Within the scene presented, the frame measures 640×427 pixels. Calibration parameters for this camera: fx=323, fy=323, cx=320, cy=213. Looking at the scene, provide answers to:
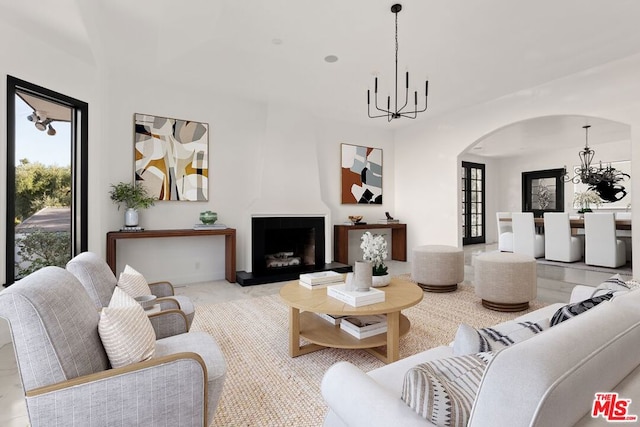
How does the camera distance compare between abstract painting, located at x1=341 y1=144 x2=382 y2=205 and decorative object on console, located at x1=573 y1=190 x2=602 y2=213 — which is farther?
decorative object on console, located at x1=573 y1=190 x2=602 y2=213

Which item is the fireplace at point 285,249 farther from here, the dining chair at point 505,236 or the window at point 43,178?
the dining chair at point 505,236

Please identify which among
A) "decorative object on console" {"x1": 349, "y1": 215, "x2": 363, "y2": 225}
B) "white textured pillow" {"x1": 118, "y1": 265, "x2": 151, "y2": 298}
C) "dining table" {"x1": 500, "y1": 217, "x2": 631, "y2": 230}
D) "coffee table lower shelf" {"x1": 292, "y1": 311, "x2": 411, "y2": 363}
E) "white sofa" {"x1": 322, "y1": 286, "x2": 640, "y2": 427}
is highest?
"decorative object on console" {"x1": 349, "y1": 215, "x2": 363, "y2": 225}

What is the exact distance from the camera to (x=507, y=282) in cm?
321

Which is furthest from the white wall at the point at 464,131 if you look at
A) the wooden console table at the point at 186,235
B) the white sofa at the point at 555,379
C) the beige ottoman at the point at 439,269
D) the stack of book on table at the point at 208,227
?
the white sofa at the point at 555,379

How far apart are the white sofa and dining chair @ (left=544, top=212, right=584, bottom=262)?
20.3ft

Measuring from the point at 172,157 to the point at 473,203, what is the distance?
26.7 feet

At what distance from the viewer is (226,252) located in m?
4.81

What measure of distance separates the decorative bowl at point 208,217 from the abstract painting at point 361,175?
2.50 m

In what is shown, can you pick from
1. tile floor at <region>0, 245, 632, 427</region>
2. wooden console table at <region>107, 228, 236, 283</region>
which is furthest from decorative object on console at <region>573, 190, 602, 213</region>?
wooden console table at <region>107, 228, 236, 283</region>

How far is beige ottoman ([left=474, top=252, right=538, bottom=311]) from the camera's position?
320cm

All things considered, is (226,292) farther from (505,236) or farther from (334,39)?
(505,236)

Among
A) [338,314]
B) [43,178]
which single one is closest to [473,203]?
[338,314]

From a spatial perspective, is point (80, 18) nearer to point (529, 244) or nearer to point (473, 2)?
point (473, 2)

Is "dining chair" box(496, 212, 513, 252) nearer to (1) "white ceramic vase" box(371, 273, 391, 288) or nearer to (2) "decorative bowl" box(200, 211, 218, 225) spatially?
(1) "white ceramic vase" box(371, 273, 391, 288)
